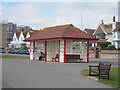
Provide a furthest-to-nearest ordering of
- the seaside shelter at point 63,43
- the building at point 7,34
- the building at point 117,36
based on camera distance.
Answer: the building at point 7,34
the building at point 117,36
the seaside shelter at point 63,43

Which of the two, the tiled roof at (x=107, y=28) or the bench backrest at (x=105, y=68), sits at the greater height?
the tiled roof at (x=107, y=28)

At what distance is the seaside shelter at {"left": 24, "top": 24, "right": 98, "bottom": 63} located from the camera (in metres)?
25.6

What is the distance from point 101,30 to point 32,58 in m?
42.4

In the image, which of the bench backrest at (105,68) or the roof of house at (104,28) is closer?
the bench backrest at (105,68)

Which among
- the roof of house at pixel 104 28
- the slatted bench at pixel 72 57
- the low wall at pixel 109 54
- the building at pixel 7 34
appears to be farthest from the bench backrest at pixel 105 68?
the building at pixel 7 34

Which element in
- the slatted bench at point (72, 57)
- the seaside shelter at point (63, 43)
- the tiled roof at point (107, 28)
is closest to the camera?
the seaside shelter at point (63, 43)

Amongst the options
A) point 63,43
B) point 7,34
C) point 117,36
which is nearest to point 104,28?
point 117,36

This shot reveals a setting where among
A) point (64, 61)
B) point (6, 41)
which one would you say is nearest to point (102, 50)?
point (64, 61)

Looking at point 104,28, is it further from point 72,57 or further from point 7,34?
point 7,34

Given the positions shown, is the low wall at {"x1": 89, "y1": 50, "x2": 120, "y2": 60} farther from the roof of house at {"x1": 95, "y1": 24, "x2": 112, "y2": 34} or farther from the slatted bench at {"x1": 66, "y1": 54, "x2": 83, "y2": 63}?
the roof of house at {"x1": 95, "y1": 24, "x2": 112, "y2": 34}

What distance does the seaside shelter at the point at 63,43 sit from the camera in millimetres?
25559

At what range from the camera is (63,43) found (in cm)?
2558

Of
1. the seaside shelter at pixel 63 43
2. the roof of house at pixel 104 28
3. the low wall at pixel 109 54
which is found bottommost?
the low wall at pixel 109 54

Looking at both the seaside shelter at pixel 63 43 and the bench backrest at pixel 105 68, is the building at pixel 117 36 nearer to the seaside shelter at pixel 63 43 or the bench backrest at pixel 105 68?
the seaside shelter at pixel 63 43
